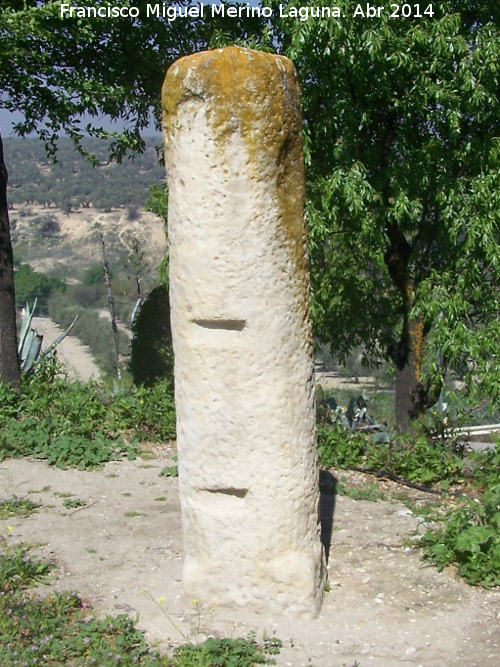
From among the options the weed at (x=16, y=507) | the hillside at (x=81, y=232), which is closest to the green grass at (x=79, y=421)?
the weed at (x=16, y=507)

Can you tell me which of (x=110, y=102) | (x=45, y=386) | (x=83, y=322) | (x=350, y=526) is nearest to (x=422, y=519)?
(x=350, y=526)

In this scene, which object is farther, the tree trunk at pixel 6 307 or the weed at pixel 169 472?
the tree trunk at pixel 6 307

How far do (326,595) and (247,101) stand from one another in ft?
8.89

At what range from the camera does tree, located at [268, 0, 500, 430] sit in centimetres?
675

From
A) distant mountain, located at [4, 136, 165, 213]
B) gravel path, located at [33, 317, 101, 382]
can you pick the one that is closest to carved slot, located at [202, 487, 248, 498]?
gravel path, located at [33, 317, 101, 382]

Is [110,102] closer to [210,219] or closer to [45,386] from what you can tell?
[45,386]

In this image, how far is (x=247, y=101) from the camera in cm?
400

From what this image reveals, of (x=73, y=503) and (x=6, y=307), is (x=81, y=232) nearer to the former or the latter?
(x=6, y=307)

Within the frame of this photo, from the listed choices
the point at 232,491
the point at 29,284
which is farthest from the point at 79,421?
the point at 29,284

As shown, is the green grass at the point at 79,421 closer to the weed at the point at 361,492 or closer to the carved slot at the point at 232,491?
the weed at the point at 361,492

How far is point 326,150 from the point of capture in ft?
25.8

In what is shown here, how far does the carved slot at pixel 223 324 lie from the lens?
4.14 meters

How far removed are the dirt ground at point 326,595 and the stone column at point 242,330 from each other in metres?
0.20

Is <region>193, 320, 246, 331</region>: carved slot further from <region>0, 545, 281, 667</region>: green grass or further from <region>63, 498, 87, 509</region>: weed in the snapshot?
<region>63, 498, 87, 509</region>: weed
